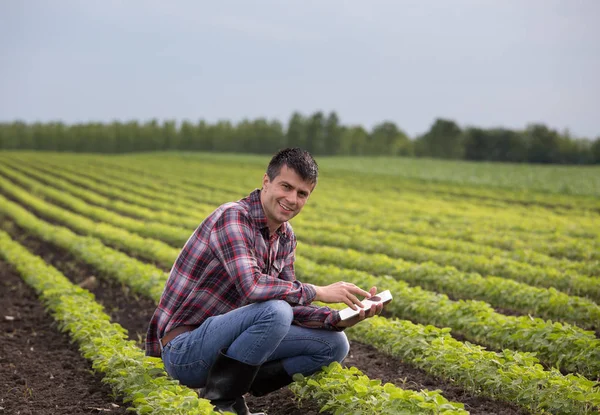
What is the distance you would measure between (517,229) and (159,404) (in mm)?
14835

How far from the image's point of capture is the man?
413 centimetres

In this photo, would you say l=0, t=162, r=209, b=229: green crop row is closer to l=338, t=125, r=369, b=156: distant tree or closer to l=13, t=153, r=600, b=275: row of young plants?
l=13, t=153, r=600, b=275: row of young plants

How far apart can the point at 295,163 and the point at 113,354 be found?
2538mm

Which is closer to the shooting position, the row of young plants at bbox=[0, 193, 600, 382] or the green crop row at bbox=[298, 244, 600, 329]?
the row of young plants at bbox=[0, 193, 600, 382]

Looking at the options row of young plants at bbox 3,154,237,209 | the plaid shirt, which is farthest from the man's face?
row of young plants at bbox 3,154,237,209

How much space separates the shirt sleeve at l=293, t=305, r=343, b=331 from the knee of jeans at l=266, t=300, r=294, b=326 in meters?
0.29

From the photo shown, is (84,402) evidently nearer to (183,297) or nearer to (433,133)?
(183,297)

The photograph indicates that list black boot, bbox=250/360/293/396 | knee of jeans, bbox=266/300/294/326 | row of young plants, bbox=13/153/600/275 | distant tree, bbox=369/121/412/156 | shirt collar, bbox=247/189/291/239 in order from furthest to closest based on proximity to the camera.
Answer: distant tree, bbox=369/121/412/156 < row of young plants, bbox=13/153/600/275 < black boot, bbox=250/360/293/396 < shirt collar, bbox=247/189/291/239 < knee of jeans, bbox=266/300/294/326

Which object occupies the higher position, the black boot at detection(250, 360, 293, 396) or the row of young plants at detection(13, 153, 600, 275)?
the black boot at detection(250, 360, 293, 396)

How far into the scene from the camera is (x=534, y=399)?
484cm

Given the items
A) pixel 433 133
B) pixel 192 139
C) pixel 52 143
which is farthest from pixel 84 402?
pixel 52 143

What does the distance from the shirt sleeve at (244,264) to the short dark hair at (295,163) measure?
1.18 feet

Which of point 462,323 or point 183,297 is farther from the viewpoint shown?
point 462,323

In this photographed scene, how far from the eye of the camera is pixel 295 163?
167 inches
